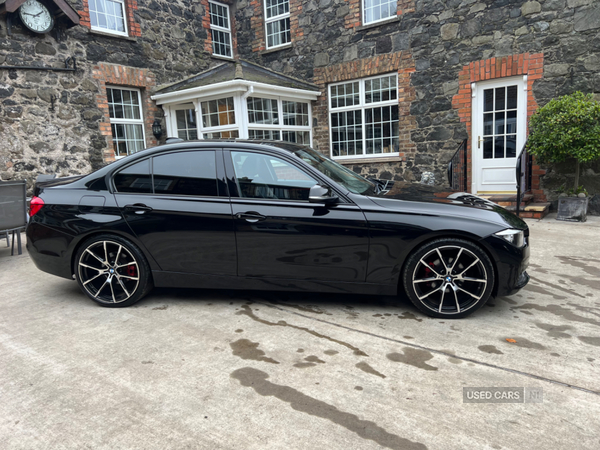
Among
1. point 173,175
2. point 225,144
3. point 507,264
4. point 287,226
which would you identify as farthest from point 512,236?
point 173,175

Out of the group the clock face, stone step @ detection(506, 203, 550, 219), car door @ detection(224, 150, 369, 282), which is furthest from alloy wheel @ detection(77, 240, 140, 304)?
the clock face

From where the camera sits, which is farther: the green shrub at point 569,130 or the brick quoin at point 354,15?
the brick quoin at point 354,15

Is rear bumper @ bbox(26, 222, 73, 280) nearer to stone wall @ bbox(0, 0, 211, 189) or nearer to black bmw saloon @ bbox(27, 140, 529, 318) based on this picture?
black bmw saloon @ bbox(27, 140, 529, 318)

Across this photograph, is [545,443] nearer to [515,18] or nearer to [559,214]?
[559,214]

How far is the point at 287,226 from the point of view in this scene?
3.70 m

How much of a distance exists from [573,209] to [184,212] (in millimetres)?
7164

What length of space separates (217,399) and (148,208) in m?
2.04

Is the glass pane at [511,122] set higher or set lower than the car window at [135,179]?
higher

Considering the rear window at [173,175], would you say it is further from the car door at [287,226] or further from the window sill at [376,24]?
the window sill at [376,24]

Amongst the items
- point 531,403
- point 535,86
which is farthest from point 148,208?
point 535,86

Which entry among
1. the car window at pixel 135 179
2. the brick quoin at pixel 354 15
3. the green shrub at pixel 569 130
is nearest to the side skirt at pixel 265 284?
the car window at pixel 135 179

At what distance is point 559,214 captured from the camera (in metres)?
7.99

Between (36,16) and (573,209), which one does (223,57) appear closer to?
(36,16)

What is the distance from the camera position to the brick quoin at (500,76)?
8.70 m
